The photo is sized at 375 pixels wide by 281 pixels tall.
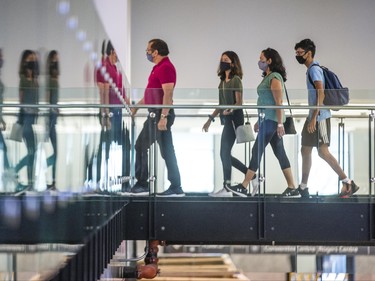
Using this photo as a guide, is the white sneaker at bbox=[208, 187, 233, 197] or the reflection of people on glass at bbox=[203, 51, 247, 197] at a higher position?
the reflection of people on glass at bbox=[203, 51, 247, 197]

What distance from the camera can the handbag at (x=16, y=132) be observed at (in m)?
2.34

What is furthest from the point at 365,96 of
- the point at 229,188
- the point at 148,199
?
the point at 148,199

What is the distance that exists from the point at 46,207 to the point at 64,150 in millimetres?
616

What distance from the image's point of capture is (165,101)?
9141mm

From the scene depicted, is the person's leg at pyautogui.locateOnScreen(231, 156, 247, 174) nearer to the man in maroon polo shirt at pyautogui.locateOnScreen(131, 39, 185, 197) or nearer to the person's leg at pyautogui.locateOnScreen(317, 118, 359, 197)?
the man in maroon polo shirt at pyautogui.locateOnScreen(131, 39, 185, 197)

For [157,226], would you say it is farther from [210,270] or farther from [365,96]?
[210,270]

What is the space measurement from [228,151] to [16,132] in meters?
6.60

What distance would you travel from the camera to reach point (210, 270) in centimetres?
1658

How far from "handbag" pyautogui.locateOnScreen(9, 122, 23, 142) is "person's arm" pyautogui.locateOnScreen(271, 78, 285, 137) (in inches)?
264

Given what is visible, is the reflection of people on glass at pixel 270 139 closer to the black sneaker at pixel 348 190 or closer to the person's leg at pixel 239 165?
the person's leg at pixel 239 165

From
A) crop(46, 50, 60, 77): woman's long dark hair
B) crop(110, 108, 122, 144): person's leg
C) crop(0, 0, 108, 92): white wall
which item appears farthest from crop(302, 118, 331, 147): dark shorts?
crop(46, 50, 60, 77): woman's long dark hair

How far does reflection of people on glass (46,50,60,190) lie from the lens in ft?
9.18

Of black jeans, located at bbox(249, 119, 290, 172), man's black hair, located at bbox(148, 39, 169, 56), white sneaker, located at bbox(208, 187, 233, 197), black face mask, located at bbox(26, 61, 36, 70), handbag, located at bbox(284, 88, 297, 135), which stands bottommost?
white sneaker, located at bbox(208, 187, 233, 197)

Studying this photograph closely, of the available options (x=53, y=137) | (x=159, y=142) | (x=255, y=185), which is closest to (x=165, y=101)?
(x=159, y=142)
